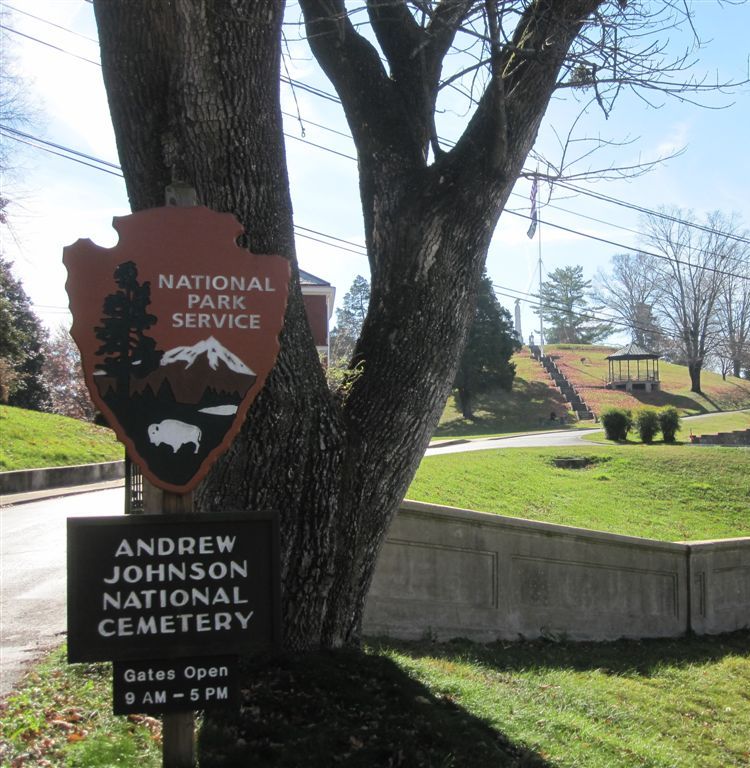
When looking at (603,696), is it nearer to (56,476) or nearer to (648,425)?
(56,476)

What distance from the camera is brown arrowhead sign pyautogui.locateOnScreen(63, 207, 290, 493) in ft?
11.1

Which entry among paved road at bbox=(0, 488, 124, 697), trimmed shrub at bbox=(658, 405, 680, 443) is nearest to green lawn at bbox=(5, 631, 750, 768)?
paved road at bbox=(0, 488, 124, 697)

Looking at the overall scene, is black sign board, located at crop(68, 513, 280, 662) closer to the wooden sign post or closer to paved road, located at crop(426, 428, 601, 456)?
the wooden sign post

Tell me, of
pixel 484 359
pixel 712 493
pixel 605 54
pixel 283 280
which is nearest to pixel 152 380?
pixel 283 280

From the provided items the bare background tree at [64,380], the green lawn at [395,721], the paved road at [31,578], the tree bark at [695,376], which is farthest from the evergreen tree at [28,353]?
the tree bark at [695,376]

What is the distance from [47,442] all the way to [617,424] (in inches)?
781

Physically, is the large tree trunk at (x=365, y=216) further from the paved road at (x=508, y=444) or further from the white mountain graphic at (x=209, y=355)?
the paved road at (x=508, y=444)

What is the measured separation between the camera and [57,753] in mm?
4043

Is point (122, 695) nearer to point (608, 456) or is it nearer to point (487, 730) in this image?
point (487, 730)

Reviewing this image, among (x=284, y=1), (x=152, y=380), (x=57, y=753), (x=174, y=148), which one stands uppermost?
(x=284, y=1)

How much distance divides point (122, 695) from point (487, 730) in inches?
94.6

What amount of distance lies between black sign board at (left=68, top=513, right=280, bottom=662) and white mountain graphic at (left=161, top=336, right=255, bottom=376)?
2.01ft

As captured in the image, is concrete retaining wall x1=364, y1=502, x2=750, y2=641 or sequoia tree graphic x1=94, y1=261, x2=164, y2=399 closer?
sequoia tree graphic x1=94, y1=261, x2=164, y2=399

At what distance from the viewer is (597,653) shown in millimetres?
9391
